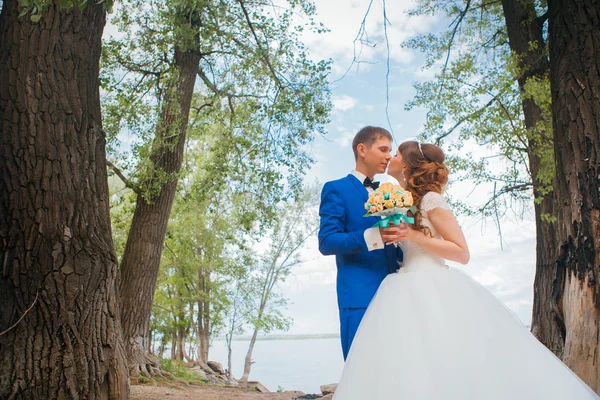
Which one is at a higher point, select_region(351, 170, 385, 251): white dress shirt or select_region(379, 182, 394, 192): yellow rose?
select_region(379, 182, 394, 192): yellow rose

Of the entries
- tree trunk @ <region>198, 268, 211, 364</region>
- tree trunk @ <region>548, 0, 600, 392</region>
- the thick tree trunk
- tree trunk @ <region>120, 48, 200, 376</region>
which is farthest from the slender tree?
tree trunk @ <region>198, 268, 211, 364</region>

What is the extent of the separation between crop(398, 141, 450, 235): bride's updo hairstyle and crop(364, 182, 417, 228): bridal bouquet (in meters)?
0.36

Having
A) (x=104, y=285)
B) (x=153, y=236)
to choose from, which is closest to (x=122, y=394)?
(x=104, y=285)

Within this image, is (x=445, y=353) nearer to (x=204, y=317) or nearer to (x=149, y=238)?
(x=149, y=238)

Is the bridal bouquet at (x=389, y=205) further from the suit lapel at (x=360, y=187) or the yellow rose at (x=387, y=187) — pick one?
the suit lapel at (x=360, y=187)

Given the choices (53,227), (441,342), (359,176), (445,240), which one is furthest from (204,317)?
(441,342)

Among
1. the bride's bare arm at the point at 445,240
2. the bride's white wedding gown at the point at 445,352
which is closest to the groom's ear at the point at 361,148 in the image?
the bride's bare arm at the point at 445,240

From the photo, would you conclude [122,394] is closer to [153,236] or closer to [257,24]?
[153,236]

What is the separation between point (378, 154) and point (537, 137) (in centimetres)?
446

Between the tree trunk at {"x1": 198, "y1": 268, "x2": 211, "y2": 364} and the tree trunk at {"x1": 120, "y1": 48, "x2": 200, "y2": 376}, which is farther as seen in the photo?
the tree trunk at {"x1": 198, "y1": 268, "x2": 211, "y2": 364}

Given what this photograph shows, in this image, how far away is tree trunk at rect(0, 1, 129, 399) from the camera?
350cm

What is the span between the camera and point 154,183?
7977mm

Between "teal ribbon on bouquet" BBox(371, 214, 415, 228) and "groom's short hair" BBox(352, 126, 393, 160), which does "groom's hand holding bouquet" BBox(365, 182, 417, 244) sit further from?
"groom's short hair" BBox(352, 126, 393, 160)

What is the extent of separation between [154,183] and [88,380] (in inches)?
188
